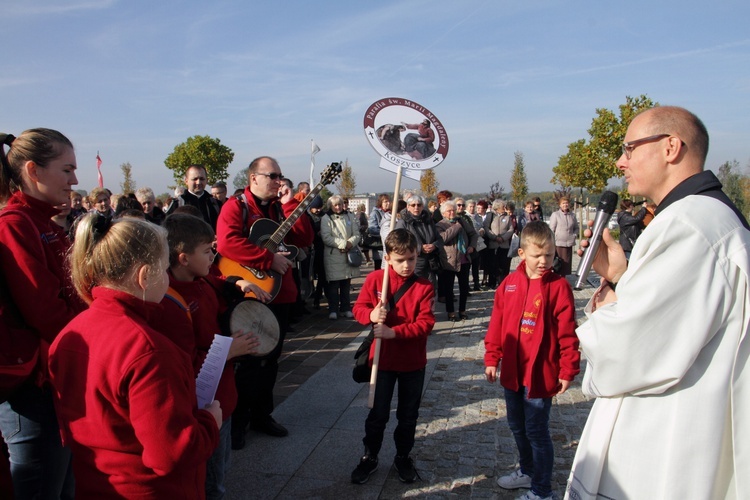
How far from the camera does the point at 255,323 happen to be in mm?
3059

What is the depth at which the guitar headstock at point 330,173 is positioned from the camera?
5.02 m

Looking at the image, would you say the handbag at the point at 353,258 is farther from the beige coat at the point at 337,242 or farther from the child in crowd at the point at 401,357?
the child in crowd at the point at 401,357

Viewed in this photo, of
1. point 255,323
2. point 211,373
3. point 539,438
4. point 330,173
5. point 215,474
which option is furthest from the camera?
point 330,173

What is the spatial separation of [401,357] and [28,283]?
2224 mm

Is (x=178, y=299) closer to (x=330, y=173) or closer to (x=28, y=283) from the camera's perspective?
(x=28, y=283)

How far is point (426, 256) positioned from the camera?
8578mm

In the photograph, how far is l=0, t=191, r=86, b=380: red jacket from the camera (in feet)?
7.89

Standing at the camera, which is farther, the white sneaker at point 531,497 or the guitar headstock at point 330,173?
the guitar headstock at point 330,173

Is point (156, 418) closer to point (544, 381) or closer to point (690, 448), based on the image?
point (690, 448)

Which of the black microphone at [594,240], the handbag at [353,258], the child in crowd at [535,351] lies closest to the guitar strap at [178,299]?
the black microphone at [594,240]

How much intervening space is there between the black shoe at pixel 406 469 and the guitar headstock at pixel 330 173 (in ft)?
8.18

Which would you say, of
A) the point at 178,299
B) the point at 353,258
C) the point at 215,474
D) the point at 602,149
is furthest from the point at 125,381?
the point at 602,149

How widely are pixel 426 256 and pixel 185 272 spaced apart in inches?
237

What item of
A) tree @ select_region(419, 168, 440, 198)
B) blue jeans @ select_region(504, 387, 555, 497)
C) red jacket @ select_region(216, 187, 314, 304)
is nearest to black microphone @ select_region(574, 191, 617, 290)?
blue jeans @ select_region(504, 387, 555, 497)
